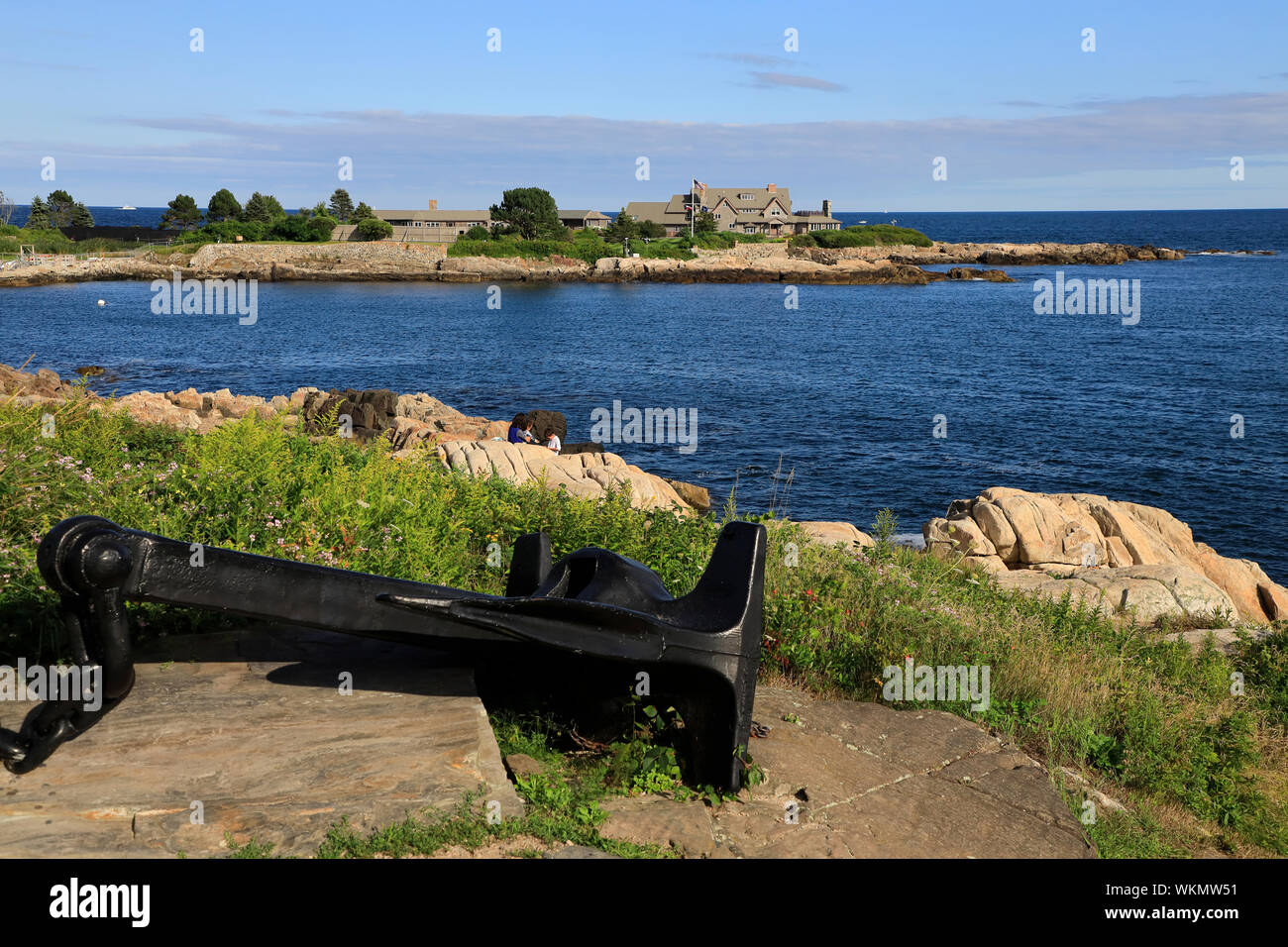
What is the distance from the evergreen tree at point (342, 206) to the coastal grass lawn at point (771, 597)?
4813 inches

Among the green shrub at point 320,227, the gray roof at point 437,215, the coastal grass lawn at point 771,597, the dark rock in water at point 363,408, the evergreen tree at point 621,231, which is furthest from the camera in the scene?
the gray roof at point 437,215

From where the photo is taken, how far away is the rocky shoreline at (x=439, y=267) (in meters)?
92.9

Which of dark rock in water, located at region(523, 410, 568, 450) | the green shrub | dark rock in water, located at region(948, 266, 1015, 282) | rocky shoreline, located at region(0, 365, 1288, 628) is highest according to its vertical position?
the green shrub

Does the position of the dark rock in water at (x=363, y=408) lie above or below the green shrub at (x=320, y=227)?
below

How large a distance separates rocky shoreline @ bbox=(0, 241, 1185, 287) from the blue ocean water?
279 inches

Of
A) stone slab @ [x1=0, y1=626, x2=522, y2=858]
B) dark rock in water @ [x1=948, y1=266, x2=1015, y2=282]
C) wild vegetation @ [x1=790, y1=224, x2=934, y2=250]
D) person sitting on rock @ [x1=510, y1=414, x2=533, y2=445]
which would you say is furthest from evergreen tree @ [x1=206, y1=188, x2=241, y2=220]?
stone slab @ [x1=0, y1=626, x2=522, y2=858]

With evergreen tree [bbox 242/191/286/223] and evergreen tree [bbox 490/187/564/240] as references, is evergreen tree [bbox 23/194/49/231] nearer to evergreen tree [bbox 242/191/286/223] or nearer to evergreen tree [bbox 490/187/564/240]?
evergreen tree [bbox 242/191/286/223]

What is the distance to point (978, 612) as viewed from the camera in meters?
9.29

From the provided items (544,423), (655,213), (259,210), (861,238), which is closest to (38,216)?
(259,210)

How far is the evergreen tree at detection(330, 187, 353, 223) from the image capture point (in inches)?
4801

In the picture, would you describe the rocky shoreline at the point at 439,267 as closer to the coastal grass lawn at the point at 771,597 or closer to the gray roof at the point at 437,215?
the gray roof at the point at 437,215

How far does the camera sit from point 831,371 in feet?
154

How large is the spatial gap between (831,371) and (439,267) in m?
62.9

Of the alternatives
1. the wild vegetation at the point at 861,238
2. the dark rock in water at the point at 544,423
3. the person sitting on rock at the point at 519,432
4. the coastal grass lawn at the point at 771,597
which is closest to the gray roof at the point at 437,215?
the wild vegetation at the point at 861,238
